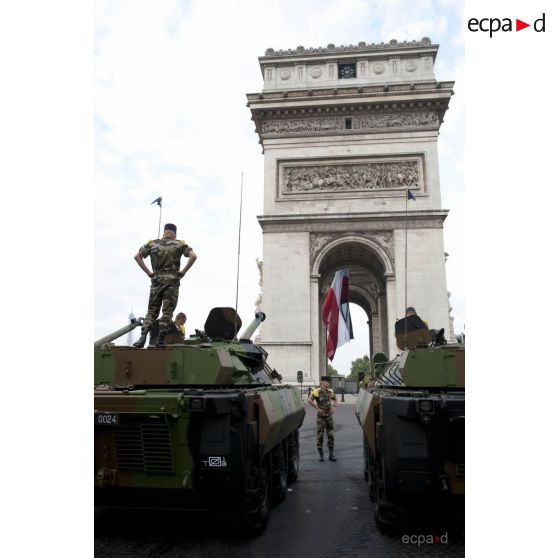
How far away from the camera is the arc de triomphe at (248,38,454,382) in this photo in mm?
23438

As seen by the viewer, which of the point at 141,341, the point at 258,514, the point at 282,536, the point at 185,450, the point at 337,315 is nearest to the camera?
the point at 185,450

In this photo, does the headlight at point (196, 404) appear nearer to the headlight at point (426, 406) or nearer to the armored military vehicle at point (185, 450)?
the armored military vehicle at point (185, 450)

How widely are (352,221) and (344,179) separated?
2.21 meters

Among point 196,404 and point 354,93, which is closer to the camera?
point 196,404

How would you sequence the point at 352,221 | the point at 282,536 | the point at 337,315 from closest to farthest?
the point at 282,536 < the point at 337,315 < the point at 352,221

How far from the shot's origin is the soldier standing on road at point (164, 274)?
17.4 ft

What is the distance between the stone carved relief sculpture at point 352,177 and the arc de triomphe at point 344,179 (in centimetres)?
5

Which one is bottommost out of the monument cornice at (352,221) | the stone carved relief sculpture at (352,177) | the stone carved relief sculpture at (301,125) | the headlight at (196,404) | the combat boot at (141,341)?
the headlight at (196,404)

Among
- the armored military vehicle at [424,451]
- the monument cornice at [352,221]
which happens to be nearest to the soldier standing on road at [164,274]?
the armored military vehicle at [424,451]

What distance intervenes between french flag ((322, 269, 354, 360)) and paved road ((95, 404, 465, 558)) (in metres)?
13.1

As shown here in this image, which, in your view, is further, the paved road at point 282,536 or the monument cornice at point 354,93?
the monument cornice at point 354,93

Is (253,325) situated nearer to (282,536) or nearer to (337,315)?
(282,536)

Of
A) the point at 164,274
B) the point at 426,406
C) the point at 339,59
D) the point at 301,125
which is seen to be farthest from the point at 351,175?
the point at 426,406

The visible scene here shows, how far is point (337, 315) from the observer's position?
19578 millimetres
